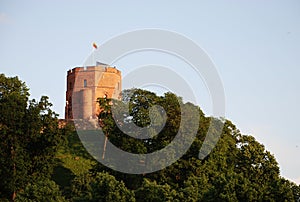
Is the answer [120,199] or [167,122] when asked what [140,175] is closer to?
[167,122]

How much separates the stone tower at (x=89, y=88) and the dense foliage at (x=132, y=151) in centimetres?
1966

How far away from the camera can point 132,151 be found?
176ft

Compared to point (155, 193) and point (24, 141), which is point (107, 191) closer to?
point (155, 193)

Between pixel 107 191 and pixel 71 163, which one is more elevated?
pixel 71 163

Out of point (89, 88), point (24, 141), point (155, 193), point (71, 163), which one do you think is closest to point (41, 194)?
point (155, 193)

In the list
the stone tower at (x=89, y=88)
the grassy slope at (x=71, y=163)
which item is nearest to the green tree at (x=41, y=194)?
the grassy slope at (x=71, y=163)

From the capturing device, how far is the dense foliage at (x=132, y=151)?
39844 millimetres

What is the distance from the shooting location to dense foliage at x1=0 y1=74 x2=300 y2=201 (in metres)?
39.8

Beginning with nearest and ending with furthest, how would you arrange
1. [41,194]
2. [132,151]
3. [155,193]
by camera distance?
[155,193] → [41,194] → [132,151]

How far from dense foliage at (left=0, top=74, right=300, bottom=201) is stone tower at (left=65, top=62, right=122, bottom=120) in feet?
64.5

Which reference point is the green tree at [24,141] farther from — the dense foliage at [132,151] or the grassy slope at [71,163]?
the grassy slope at [71,163]

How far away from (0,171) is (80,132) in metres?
26.0

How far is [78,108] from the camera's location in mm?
82875

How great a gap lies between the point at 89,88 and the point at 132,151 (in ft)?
103
